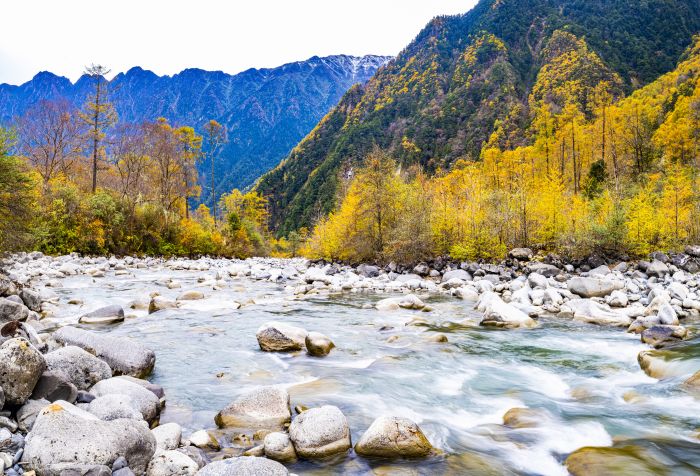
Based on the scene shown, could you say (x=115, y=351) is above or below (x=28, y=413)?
below

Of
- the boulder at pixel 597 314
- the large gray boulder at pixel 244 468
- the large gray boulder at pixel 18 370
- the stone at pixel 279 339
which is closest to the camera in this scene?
the large gray boulder at pixel 244 468

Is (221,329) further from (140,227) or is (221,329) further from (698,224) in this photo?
(140,227)

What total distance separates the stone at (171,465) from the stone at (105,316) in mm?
7446

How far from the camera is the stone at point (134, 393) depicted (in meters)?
4.82

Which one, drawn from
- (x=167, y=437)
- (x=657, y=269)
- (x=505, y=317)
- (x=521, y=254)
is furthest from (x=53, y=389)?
(x=521, y=254)

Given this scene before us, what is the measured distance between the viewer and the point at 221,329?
33.1ft

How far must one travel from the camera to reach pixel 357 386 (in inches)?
257

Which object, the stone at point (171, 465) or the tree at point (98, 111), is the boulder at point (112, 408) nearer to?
the stone at point (171, 465)

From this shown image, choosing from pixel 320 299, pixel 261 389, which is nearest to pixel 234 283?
pixel 320 299

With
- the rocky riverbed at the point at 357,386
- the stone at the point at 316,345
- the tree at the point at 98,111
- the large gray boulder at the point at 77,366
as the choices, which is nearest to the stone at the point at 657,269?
the rocky riverbed at the point at 357,386

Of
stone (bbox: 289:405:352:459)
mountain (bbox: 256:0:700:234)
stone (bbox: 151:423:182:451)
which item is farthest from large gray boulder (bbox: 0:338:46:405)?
mountain (bbox: 256:0:700:234)

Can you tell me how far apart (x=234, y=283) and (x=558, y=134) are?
A: 53.8 metres

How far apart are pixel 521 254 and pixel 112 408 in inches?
749

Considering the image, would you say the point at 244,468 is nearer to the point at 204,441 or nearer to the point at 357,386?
the point at 204,441
